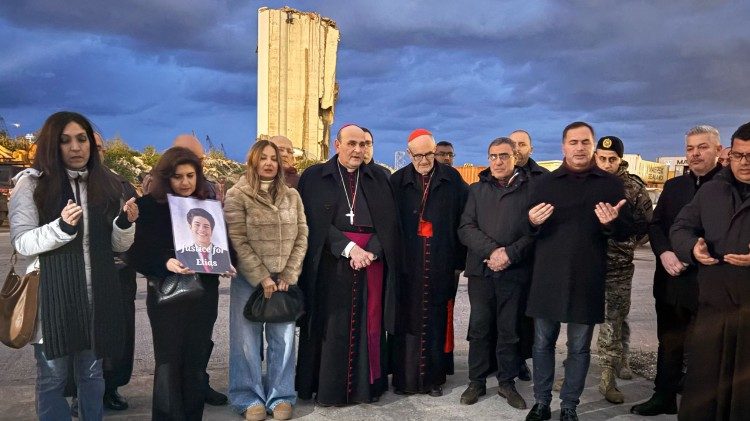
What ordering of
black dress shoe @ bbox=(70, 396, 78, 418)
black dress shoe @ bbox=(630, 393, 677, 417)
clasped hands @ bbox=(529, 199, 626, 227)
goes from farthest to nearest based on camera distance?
black dress shoe @ bbox=(630, 393, 677, 417)
black dress shoe @ bbox=(70, 396, 78, 418)
clasped hands @ bbox=(529, 199, 626, 227)

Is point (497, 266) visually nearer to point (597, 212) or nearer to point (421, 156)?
point (597, 212)

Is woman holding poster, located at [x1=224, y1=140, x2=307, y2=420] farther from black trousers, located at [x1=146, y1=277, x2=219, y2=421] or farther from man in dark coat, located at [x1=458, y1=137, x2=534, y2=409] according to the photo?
man in dark coat, located at [x1=458, y1=137, x2=534, y2=409]

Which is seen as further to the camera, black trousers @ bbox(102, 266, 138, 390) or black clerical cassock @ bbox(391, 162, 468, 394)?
black clerical cassock @ bbox(391, 162, 468, 394)

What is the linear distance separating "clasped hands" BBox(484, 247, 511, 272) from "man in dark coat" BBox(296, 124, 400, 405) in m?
0.72

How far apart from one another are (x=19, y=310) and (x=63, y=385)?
478 millimetres

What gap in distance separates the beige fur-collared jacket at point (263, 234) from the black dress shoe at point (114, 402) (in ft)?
4.24

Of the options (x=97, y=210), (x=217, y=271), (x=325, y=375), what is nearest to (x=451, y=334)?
(x=325, y=375)

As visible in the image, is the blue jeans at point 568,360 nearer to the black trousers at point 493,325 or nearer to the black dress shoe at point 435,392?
the black trousers at point 493,325

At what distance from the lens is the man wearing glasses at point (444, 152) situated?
5.93m

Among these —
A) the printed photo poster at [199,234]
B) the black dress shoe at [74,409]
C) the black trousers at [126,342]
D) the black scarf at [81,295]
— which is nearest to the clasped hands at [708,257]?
the printed photo poster at [199,234]

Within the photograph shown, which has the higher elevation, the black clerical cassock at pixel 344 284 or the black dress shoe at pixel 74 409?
the black clerical cassock at pixel 344 284

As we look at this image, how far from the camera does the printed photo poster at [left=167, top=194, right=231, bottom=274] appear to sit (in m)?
3.26

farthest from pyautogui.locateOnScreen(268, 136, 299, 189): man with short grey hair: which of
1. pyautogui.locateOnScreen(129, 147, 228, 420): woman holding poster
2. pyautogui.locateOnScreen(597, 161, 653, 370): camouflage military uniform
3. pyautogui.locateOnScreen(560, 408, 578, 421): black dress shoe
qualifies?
pyautogui.locateOnScreen(560, 408, 578, 421): black dress shoe

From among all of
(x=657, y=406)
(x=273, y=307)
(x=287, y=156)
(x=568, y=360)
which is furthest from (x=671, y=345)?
(x=287, y=156)
